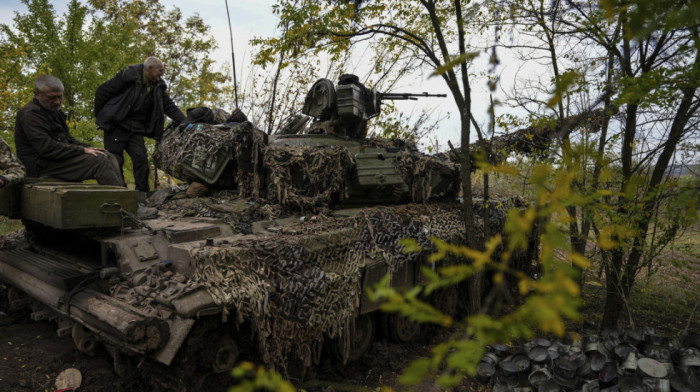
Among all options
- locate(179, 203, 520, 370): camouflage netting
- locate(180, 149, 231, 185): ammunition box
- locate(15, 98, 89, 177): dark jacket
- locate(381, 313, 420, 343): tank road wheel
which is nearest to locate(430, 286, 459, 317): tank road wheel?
locate(381, 313, 420, 343): tank road wheel

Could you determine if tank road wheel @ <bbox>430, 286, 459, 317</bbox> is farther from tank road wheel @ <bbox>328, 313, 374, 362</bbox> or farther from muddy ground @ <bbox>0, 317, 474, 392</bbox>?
tank road wheel @ <bbox>328, 313, 374, 362</bbox>

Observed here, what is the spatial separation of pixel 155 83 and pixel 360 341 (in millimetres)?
4325

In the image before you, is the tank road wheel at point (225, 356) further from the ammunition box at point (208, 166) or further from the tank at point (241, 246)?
the ammunition box at point (208, 166)

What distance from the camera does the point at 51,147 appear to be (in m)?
4.95

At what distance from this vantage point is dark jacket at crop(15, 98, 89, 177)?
482 cm

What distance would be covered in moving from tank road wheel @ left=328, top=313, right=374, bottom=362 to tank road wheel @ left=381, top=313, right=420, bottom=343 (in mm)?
328

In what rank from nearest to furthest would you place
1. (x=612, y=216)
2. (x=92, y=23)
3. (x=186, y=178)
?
1. (x=612, y=216)
2. (x=186, y=178)
3. (x=92, y=23)

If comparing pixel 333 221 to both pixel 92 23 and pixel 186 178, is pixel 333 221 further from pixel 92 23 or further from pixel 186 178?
pixel 92 23

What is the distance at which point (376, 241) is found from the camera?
5238 mm

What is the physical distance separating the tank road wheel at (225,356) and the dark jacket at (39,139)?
2.88 meters

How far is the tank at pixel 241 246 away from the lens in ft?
12.2

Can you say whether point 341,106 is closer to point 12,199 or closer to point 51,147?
point 51,147

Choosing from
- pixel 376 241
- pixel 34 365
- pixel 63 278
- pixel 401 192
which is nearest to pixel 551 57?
pixel 401 192

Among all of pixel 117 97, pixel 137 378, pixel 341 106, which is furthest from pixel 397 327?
pixel 117 97
